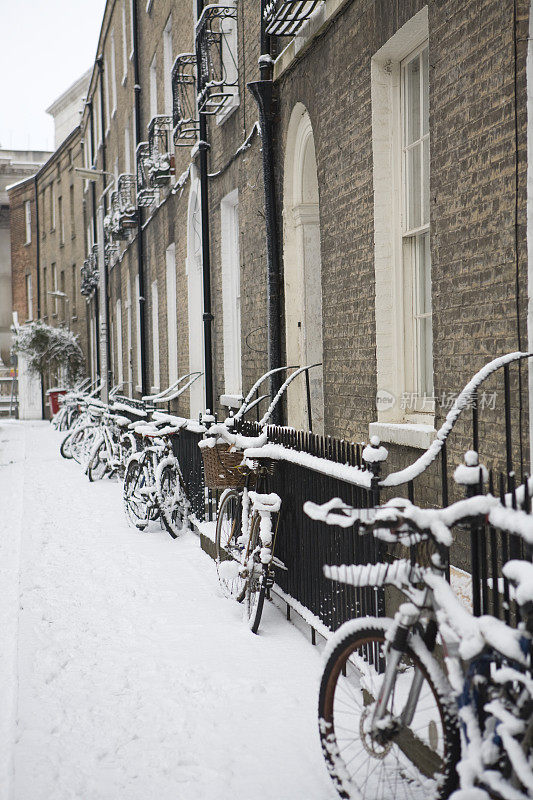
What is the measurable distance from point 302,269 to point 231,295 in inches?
124

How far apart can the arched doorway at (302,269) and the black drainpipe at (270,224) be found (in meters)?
0.13

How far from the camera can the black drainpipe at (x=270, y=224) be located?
26.9ft

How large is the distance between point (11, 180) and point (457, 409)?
4921 cm

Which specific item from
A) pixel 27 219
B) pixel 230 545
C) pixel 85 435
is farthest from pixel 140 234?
pixel 27 219

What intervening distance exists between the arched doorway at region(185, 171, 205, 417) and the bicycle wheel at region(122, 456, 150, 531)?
3.63 metres

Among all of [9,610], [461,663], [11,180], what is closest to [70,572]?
[9,610]

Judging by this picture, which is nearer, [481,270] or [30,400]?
[481,270]

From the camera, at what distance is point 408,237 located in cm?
595

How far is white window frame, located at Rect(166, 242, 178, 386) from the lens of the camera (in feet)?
51.3

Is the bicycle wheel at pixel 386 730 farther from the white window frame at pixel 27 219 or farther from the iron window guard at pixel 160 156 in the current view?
the white window frame at pixel 27 219

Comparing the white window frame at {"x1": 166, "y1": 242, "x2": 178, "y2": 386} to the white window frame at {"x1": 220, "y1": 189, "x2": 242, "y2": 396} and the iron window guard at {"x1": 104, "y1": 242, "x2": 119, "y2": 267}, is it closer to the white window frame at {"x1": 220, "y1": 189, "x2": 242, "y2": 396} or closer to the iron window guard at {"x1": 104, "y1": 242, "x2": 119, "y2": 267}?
the white window frame at {"x1": 220, "y1": 189, "x2": 242, "y2": 396}

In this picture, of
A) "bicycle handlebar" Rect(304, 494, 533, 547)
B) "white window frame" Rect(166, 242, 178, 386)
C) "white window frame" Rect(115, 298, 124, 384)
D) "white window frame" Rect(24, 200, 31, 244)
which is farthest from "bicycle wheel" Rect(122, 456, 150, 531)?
"white window frame" Rect(24, 200, 31, 244)

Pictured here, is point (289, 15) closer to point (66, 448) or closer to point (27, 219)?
point (66, 448)

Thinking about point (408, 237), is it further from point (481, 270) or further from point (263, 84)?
point (263, 84)
